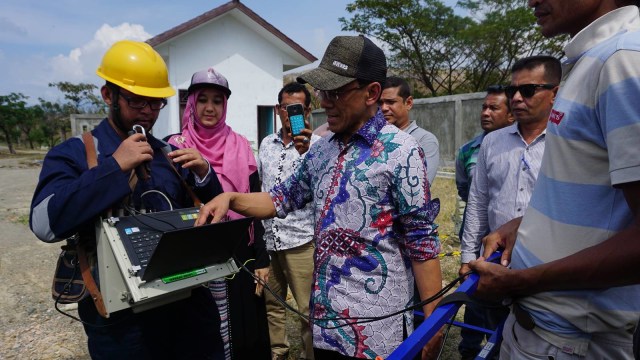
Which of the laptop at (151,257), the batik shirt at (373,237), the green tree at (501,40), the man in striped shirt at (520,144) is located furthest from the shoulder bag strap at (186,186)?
the green tree at (501,40)

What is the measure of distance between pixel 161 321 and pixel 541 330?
1500 mm

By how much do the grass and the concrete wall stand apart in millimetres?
2097

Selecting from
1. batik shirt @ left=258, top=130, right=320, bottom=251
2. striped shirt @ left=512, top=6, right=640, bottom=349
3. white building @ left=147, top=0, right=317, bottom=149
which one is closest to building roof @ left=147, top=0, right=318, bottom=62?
white building @ left=147, top=0, right=317, bottom=149

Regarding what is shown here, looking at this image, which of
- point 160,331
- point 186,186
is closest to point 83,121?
point 186,186

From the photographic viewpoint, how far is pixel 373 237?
174 centimetres

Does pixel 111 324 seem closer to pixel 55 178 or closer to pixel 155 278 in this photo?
pixel 155 278

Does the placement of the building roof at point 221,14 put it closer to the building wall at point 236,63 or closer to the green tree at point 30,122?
the building wall at point 236,63

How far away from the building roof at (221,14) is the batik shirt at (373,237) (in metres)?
9.92

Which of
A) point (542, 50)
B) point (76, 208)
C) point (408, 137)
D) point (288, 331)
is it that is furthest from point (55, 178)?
point (542, 50)

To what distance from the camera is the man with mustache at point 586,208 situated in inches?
40.8

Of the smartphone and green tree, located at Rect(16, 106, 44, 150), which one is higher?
green tree, located at Rect(16, 106, 44, 150)

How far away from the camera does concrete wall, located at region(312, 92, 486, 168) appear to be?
40.8ft

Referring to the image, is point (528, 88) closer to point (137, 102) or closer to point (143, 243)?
point (137, 102)

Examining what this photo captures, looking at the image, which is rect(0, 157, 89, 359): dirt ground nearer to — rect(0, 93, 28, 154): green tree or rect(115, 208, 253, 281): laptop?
rect(115, 208, 253, 281): laptop
